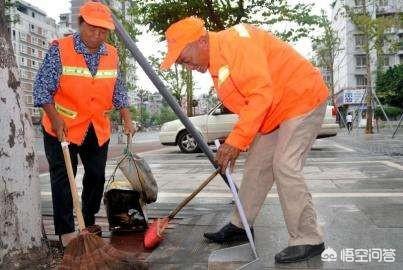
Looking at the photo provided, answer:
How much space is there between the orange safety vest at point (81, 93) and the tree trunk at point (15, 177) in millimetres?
322

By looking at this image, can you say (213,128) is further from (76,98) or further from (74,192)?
(74,192)

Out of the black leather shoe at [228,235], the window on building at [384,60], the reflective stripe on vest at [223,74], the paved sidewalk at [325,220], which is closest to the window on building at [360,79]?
the window on building at [384,60]

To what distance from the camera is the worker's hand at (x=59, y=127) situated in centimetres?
361

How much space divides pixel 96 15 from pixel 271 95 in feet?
4.53

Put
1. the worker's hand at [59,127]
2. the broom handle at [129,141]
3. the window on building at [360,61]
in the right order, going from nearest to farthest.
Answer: the worker's hand at [59,127], the broom handle at [129,141], the window on building at [360,61]

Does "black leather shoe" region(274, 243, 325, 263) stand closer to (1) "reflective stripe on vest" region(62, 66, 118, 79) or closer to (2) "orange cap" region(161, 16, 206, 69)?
(2) "orange cap" region(161, 16, 206, 69)

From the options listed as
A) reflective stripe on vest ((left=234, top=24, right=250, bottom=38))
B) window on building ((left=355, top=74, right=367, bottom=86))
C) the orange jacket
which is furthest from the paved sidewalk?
window on building ((left=355, top=74, right=367, bottom=86))

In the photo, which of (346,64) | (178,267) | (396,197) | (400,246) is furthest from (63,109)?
(346,64)

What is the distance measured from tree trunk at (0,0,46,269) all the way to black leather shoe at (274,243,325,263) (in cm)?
163

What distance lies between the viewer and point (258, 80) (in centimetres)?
298

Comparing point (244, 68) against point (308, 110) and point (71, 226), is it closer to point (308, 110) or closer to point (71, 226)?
point (308, 110)

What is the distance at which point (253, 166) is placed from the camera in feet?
12.4

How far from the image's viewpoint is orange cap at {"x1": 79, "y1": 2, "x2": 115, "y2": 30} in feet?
11.5

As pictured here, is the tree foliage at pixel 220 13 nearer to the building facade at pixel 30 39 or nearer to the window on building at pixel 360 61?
the window on building at pixel 360 61
